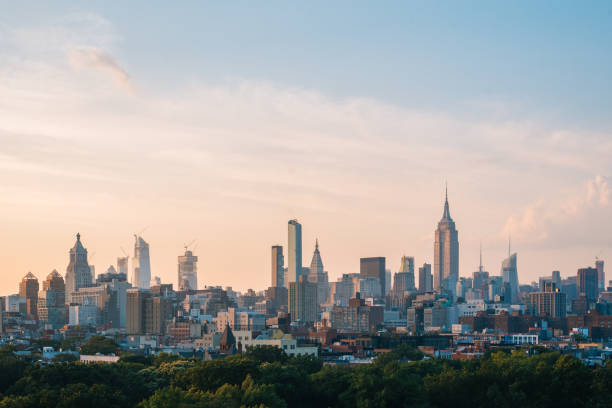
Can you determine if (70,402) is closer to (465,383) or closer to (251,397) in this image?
(251,397)

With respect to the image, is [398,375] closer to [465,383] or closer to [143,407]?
[465,383]

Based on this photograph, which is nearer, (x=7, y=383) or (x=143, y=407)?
(x=143, y=407)

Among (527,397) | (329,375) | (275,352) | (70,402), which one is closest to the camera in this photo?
(70,402)

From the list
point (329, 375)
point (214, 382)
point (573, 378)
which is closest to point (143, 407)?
point (214, 382)

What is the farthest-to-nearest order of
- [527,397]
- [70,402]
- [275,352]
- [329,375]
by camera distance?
[275,352], [329,375], [527,397], [70,402]

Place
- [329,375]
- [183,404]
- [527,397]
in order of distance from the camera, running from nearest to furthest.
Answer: [183,404]
[527,397]
[329,375]

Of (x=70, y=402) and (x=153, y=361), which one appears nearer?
(x=70, y=402)

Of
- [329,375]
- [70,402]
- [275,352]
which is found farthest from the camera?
[275,352]

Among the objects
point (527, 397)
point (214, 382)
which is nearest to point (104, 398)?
point (214, 382)
